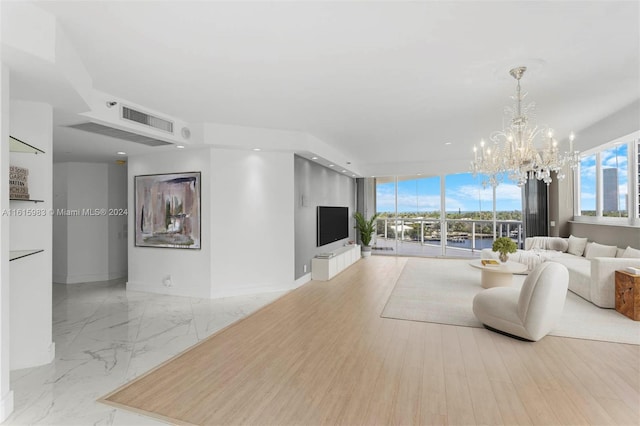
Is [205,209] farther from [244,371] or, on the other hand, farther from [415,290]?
[415,290]

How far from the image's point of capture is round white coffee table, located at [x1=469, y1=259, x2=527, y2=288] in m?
4.86

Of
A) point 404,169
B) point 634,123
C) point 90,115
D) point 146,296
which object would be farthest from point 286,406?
point 404,169

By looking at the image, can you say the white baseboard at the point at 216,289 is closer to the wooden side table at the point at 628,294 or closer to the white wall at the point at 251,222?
the white wall at the point at 251,222

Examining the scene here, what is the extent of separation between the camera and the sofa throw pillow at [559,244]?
645cm

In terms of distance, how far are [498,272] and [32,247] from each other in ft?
18.8

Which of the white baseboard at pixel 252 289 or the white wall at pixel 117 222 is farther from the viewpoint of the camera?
the white wall at pixel 117 222

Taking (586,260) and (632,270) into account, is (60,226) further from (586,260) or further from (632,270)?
(586,260)

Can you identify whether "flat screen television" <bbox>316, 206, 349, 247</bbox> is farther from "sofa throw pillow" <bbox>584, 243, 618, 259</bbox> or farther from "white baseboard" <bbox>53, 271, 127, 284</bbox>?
"sofa throw pillow" <bbox>584, 243, 618, 259</bbox>

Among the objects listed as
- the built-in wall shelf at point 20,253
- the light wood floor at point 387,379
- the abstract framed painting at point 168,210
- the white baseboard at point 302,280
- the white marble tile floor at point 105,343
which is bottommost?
the white marble tile floor at point 105,343

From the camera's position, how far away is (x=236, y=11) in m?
2.07

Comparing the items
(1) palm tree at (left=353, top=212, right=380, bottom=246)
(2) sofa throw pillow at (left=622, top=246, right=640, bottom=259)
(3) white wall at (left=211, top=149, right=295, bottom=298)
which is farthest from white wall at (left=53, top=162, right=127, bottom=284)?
(2) sofa throw pillow at (left=622, top=246, right=640, bottom=259)

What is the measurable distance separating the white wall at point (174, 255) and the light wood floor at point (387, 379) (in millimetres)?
1718

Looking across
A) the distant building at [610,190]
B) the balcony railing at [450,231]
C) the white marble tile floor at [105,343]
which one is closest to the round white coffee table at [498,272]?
the distant building at [610,190]

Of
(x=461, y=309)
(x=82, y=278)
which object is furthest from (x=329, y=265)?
(x=82, y=278)
